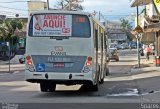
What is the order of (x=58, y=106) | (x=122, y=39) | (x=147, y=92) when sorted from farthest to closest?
(x=122, y=39)
(x=147, y=92)
(x=58, y=106)

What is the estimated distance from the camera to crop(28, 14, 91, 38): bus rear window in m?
→ 18.3

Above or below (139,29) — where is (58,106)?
below

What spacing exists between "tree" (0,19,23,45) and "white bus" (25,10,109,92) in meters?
60.6

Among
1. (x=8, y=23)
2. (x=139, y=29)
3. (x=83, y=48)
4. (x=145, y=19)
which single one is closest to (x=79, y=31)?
(x=83, y=48)

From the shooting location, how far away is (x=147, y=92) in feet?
67.1

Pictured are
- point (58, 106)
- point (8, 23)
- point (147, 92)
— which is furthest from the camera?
point (8, 23)

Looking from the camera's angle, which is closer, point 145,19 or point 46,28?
point 46,28

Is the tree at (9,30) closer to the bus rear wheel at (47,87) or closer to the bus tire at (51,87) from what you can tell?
the bus tire at (51,87)

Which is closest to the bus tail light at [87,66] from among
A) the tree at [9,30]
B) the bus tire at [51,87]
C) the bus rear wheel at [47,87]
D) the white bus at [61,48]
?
the white bus at [61,48]

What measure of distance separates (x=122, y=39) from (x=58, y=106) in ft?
502

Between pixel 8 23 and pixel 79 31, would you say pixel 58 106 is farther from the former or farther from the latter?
pixel 8 23

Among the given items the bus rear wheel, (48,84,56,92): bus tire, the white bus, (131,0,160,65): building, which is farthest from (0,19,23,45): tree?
the white bus

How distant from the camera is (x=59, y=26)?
726 inches

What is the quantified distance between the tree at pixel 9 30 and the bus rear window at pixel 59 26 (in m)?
A: 60.5
